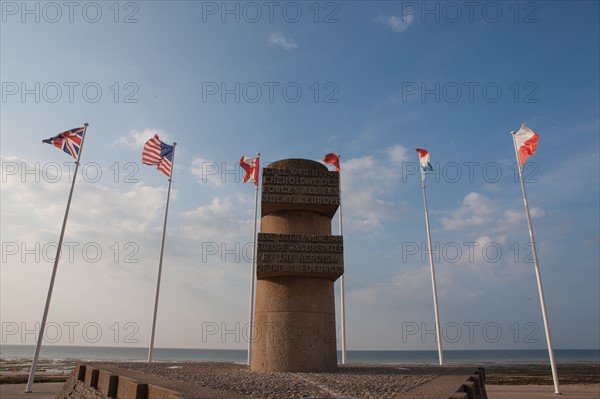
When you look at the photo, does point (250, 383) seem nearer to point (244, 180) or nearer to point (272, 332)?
point (272, 332)

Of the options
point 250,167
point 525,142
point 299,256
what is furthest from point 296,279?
point 525,142

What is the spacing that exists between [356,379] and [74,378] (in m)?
8.08

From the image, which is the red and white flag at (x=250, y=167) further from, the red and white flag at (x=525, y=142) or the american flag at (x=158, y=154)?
the red and white flag at (x=525, y=142)

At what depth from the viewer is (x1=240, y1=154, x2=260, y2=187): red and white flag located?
21250 millimetres

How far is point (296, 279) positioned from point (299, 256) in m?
0.70

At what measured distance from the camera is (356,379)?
9.34 metres

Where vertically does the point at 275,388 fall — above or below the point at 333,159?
below

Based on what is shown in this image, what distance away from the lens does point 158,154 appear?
2058 centimetres

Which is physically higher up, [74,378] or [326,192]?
[326,192]

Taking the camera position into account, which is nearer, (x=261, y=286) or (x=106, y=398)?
(x=106, y=398)

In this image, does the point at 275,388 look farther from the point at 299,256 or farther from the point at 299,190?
the point at 299,190

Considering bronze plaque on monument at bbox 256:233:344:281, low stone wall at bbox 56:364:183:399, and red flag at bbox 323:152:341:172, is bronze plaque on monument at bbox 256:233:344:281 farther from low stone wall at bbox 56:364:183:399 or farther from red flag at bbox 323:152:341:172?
red flag at bbox 323:152:341:172

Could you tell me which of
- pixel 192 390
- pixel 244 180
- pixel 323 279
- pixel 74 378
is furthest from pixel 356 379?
pixel 244 180

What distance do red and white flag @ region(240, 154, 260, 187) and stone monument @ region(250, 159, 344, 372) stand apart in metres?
8.69
